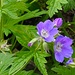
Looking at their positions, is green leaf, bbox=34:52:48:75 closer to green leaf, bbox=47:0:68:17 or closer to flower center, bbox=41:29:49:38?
flower center, bbox=41:29:49:38

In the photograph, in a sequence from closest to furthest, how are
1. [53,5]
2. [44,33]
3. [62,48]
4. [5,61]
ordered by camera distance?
[44,33], [62,48], [5,61], [53,5]

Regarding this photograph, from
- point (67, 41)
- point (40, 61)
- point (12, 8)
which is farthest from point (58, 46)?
point (12, 8)

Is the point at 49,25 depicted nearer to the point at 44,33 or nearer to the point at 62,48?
the point at 44,33

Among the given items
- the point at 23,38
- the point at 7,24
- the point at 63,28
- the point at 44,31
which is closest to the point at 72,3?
the point at 63,28

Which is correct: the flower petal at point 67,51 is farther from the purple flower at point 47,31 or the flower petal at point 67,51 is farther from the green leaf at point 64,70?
the green leaf at point 64,70

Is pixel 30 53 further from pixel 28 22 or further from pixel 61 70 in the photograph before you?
pixel 28 22

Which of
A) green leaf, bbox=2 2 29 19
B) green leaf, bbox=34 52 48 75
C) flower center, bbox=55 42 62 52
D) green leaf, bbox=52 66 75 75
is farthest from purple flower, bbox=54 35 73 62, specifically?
green leaf, bbox=2 2 29 19

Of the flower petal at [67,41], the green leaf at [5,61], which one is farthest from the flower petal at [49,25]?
the green leaf at [5,61]
